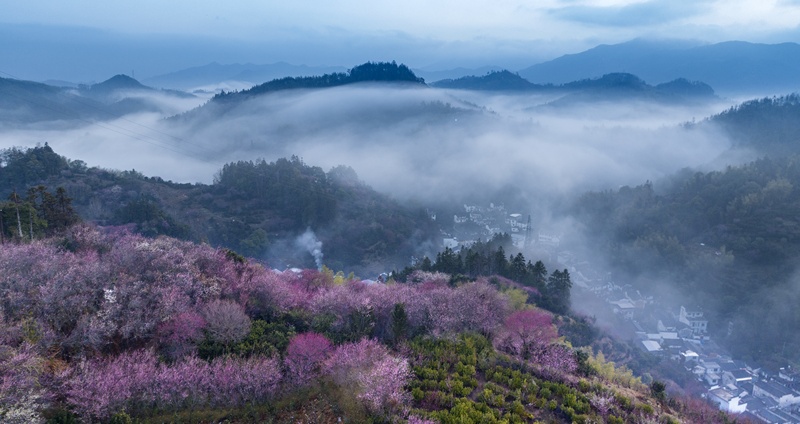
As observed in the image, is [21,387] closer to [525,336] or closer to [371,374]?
[371,374]

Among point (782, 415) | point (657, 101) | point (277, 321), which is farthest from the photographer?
point (657, 101)

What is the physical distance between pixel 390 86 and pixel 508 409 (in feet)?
392

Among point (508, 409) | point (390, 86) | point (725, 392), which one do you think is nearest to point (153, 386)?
point (508, 409)

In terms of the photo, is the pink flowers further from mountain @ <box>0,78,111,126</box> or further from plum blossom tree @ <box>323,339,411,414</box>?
mountain @ <box>0,78,111,126</box>

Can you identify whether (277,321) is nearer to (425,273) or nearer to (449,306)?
(449,306)

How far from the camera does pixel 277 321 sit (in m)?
17.6

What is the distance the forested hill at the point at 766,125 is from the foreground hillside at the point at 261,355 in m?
70.6

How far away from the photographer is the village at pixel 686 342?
28.6m

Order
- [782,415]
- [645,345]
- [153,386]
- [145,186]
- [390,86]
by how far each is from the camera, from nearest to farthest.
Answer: [153,386] → [782,415] → [645,345] → [145,186] → [390,86]

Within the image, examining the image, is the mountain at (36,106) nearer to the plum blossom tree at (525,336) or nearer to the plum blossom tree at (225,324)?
the plum blossom tree at (225,324)

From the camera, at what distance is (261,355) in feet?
46.6

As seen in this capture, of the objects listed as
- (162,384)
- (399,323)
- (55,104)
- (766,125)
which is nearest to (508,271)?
(399,323)

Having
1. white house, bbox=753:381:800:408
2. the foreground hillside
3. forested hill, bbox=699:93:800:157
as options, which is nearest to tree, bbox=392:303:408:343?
the foreground hillside

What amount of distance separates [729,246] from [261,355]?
51478 millimetres
